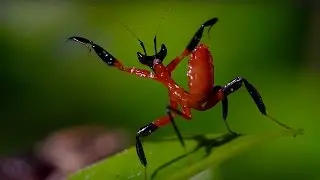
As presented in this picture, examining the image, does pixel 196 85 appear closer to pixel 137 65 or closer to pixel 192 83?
pixel 192 83

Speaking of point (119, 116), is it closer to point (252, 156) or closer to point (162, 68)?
point (252, 156)

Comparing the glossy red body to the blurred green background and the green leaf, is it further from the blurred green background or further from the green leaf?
the blurred green background

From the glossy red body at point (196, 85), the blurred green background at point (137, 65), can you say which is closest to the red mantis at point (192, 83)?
the glossy red body at point (196, 85)

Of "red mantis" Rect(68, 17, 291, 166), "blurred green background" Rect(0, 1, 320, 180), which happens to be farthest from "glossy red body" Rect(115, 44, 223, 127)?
"blurred green background" Rect(0, 1, 320, 180)

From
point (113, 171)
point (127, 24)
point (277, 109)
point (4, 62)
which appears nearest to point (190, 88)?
point (113, 171)

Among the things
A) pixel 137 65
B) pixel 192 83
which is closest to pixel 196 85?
pixel 192 83
